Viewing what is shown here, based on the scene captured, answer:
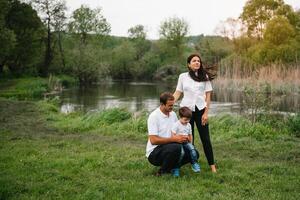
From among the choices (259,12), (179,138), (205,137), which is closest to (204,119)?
(205,137)

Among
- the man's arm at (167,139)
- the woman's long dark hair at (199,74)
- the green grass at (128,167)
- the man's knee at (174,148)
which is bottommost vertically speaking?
the green grass at (128,167)

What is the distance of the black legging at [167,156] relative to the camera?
6.02 meters

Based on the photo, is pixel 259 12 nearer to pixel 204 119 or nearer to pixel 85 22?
pixel 85 22

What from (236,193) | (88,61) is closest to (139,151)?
(236,193)

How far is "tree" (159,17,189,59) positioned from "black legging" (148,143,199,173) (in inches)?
2707

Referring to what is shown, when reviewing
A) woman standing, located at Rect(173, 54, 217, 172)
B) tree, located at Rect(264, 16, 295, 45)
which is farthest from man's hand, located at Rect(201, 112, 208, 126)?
tree, located at Rect(264, 16, 295, 45)

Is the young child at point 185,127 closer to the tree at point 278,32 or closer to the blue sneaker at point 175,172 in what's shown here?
the blue sneaker at point 175,172

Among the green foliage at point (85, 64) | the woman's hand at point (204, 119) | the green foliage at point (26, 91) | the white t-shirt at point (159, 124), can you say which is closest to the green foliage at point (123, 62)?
the green foliage at point (85, 64)

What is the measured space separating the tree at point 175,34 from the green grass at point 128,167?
64.3 metres

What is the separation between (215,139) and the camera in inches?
388

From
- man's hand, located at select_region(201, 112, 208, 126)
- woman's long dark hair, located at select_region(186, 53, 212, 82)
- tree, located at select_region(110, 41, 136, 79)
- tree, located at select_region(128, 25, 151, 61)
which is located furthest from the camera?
tree, located at select_region(128, 25, 151, 61)

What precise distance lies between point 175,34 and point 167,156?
2774 inches

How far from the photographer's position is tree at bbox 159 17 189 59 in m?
74.9

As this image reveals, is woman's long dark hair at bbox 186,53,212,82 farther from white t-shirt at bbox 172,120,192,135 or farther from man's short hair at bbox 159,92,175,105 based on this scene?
white t-shirt at bbox 172,120,192,135
